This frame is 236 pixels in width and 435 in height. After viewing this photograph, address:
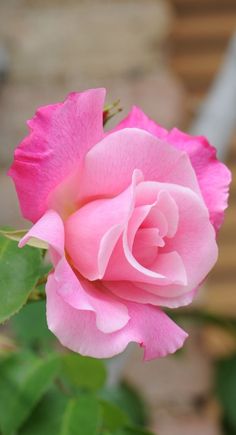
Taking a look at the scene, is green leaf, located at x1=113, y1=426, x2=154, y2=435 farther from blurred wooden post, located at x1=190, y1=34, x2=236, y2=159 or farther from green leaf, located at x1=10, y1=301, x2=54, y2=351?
blurred wooden post, located at x1=190, y1=34, x2=236, y2=159

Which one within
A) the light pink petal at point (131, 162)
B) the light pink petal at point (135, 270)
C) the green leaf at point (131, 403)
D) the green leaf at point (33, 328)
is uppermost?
the light pink petal at point (131, 162)

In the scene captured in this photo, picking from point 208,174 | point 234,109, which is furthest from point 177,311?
point 208,174

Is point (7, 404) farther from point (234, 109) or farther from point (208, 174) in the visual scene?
point (234, 109)

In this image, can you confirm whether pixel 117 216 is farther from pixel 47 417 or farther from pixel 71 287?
pixel 47 417

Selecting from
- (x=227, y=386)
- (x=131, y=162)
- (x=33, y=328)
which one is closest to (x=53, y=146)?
(x=131, y=162)

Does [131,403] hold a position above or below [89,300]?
below

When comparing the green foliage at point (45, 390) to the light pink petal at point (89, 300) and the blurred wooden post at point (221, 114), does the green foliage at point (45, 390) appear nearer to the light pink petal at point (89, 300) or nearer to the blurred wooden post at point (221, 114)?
the light pink petal at point (89, 300)

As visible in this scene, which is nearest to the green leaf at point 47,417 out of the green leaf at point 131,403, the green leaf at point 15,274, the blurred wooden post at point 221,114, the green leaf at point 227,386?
the green leaf at point 15,274
